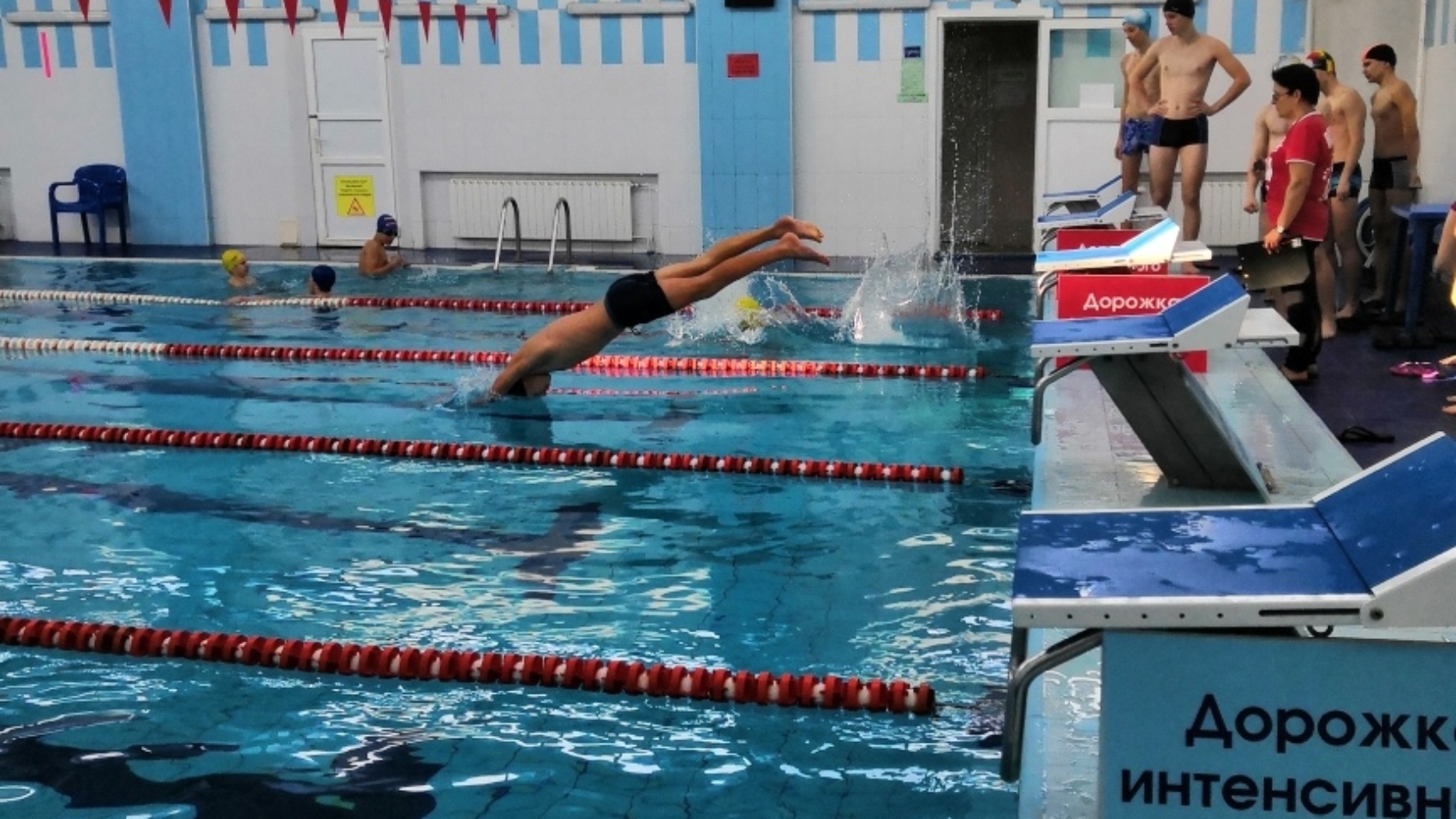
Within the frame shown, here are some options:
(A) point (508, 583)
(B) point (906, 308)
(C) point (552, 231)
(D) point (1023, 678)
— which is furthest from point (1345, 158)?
(C) point (552, 231)

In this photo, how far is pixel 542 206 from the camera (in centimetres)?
1365

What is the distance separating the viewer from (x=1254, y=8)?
11.9 m

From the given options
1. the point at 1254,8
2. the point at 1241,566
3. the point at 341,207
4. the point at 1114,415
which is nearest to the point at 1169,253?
the point at 1114,415

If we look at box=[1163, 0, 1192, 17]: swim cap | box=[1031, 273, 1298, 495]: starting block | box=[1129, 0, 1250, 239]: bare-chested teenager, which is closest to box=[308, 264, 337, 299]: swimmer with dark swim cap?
box=[1129, 0, 1250, 239]: bare-chested teenager

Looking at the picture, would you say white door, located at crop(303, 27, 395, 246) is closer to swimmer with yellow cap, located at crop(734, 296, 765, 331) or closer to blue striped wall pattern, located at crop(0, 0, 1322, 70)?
blue striped wall pattern, located at crop(0, 0, 1322, 70)

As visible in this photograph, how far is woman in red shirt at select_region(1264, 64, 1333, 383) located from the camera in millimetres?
6551

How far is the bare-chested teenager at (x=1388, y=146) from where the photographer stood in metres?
8.08

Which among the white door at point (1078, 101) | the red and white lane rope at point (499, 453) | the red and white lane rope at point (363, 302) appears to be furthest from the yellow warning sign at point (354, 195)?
the red and white lane rope at point (499, 453)

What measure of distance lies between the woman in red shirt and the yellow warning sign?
9.29 m

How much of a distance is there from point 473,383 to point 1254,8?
767cm

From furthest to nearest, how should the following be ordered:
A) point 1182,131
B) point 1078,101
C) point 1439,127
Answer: point 1078,101 < point 1439,127 < point 1182,131

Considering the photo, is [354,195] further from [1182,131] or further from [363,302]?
[1182,131]

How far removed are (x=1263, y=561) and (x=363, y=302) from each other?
9.08m

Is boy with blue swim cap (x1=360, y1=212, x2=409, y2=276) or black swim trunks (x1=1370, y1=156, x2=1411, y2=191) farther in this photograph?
boy with blue swim cap (x1=360, y1=212, x2=409, y2=276)
